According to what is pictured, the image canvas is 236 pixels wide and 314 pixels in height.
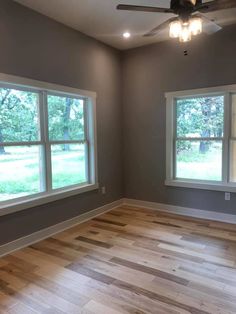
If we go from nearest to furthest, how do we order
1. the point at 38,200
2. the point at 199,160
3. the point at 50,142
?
the point at 38,200, the point at 50,142, the point at 199,160

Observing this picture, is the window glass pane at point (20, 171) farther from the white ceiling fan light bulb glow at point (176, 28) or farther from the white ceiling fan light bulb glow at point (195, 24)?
the white ceiling fan light bulb glow at point (195, 24)

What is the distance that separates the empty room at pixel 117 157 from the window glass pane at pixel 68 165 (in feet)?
0.07

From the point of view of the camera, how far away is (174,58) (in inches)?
164

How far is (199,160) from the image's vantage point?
164 inches

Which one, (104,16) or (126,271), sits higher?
(104,16)

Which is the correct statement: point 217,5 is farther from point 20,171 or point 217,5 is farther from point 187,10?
point 20,171

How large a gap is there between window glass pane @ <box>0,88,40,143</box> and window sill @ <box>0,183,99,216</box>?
0.78 metres

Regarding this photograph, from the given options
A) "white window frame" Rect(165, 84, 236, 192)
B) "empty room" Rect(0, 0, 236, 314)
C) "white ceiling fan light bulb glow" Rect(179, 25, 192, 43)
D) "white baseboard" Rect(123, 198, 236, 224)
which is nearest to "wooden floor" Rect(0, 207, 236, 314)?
"empty room" Rect(0, 0, 236, 314)

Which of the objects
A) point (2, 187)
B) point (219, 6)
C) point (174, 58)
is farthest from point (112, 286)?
point (174, 58)

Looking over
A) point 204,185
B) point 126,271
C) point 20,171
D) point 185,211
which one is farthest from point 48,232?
point 204,185

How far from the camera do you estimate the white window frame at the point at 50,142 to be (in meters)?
2.97

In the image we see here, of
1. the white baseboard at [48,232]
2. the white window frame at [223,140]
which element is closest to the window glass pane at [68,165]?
the white baseboard at [48,232]

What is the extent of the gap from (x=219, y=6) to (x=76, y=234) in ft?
10.2

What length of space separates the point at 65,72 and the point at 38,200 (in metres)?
1.88
